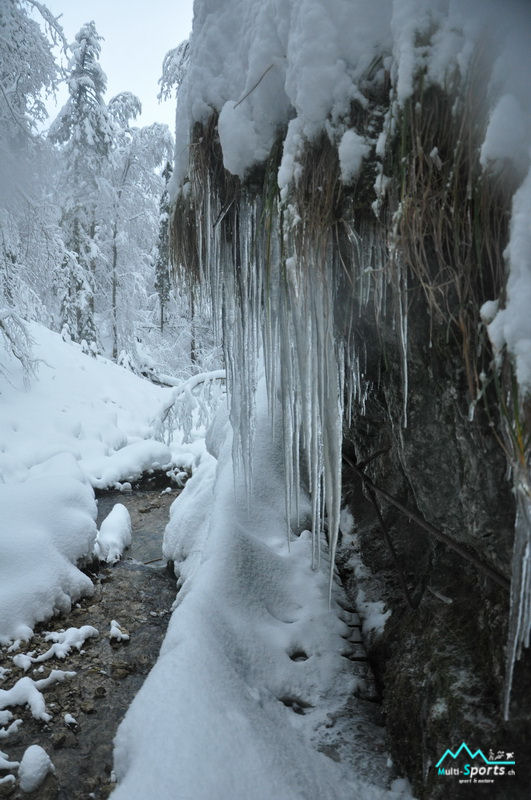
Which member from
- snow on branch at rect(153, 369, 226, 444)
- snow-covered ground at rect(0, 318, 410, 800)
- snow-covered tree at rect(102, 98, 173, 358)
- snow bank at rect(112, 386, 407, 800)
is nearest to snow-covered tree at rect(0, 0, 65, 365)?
snow on branch at rect(153, 369, 226, 444)

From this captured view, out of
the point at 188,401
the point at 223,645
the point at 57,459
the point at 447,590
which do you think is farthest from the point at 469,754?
the point at 57,459

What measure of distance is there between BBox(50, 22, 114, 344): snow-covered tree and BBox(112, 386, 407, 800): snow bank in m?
11.6

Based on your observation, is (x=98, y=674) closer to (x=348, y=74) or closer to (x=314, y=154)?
(x=314, y=154)

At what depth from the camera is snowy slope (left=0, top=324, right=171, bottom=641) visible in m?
4.30

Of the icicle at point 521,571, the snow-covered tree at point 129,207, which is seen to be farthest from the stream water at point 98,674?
the snow-covered tree at point 129,207

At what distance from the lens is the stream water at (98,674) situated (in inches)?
107

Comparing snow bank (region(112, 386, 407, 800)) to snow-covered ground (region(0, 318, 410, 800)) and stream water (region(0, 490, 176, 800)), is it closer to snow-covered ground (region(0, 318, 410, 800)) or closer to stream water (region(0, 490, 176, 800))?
snow-covered ground (region(0, 318, 410, 800))

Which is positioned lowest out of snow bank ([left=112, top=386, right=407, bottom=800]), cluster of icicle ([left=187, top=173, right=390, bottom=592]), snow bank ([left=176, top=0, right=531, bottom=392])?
snow bank ([left=112, top=386, right=407, bottom=800])

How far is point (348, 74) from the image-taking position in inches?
58.6

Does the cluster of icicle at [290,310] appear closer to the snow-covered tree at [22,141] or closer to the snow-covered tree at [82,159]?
the snow-covered tree at [22,141]

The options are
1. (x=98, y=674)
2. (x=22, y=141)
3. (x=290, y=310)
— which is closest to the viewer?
(x=290, y=310)

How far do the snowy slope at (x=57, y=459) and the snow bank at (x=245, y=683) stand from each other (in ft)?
6.95

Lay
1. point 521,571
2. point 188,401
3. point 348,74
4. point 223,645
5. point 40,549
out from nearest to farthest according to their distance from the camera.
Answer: point 521,571 < point 348,74 < point 223,645 < point 40,549 < point 188,401

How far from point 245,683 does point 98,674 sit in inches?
73.2
